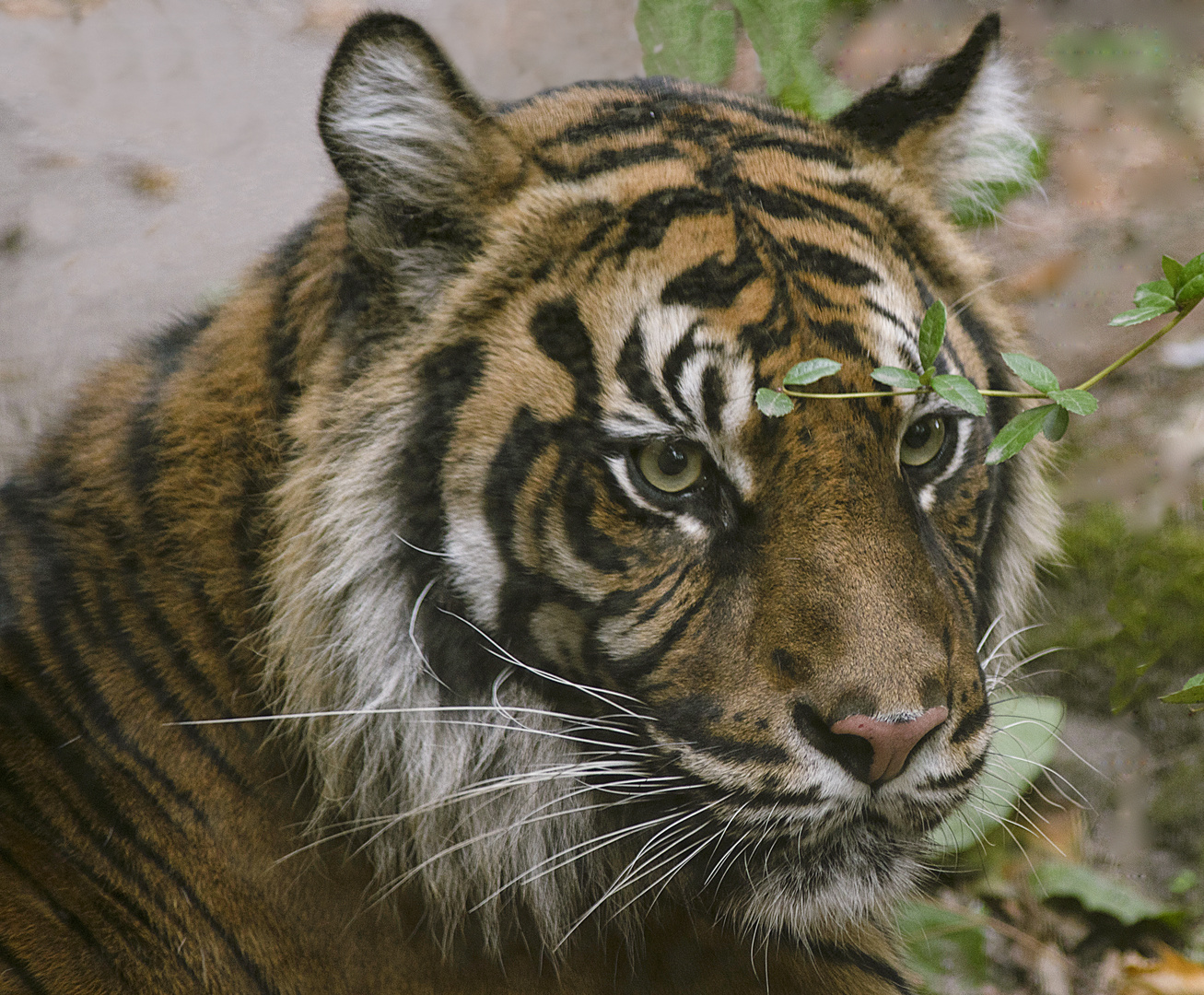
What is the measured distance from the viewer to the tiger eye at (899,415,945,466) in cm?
137

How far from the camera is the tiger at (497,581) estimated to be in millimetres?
1240

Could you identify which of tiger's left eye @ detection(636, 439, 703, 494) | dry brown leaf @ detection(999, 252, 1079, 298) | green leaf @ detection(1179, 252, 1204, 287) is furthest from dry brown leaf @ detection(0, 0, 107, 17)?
dry brown leaf @ detection(999, 252, 1079, 298)

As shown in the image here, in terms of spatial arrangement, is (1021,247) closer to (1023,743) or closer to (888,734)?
(1023,743)

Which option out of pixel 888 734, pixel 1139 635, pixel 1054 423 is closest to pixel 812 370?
pixel 1054 423

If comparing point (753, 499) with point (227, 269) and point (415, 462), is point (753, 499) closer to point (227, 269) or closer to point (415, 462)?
point (415, 462)

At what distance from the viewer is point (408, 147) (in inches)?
50.8

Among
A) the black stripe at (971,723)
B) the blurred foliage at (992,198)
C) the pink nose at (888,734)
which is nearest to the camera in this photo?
the pink nose at (888,734)

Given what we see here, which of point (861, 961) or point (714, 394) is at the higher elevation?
point (714, 394)

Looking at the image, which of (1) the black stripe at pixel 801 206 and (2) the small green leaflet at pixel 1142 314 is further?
(1) the black stripe at pixel 801 206

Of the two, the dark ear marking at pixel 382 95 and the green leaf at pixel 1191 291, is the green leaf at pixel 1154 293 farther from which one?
the dark ear marking at pixel 382 95

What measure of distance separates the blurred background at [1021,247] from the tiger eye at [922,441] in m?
0.57

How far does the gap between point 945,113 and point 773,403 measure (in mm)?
643

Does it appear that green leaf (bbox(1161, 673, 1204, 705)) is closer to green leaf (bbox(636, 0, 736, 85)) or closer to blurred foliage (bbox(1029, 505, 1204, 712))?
blurred foliage (bbox(1029, 505, 1204, 712))

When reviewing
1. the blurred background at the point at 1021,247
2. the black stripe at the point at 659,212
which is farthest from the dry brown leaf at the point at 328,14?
the black stripe at the point at 659,212
